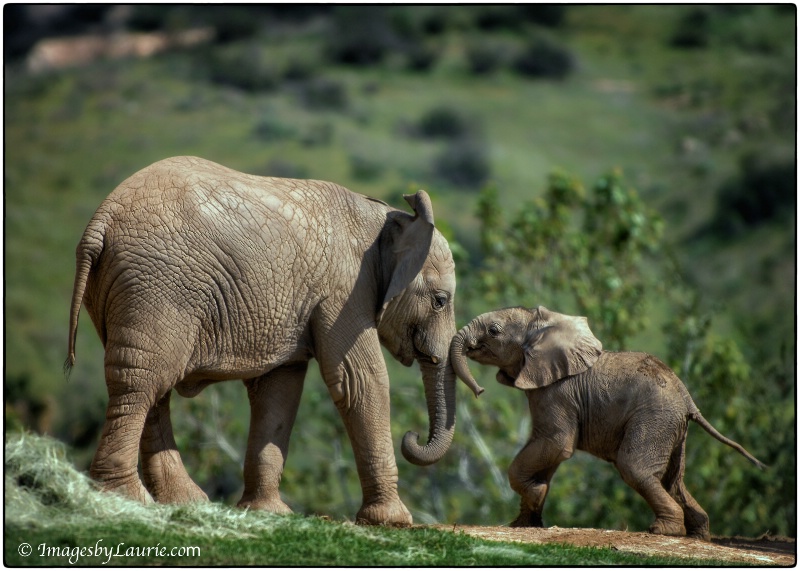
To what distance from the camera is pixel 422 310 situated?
10438mm

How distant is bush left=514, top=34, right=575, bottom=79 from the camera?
57625mm

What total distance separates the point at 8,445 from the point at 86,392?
1125 inches

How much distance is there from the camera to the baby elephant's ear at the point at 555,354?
10.8m

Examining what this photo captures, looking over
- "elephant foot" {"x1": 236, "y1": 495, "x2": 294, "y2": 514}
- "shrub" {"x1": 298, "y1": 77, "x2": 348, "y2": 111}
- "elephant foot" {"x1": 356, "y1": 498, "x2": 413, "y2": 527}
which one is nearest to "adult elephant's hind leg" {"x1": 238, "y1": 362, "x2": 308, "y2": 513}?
"elephant foot" {"x1": 236, "y1": 495, "x2": 294, "y2": 514}

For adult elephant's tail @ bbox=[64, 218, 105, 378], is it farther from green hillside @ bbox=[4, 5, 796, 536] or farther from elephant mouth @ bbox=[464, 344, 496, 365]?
green hillside @ bbox=[4, 5, 796, 536]

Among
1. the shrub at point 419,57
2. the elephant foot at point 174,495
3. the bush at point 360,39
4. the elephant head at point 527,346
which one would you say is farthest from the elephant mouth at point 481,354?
the bush at point 360,39

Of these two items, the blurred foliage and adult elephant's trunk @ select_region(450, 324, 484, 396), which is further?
the blurred foliage

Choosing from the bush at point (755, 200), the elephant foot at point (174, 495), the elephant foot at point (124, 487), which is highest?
the bush at point (755, 200)

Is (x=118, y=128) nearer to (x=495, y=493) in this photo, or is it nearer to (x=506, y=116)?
(x=506, y=116)

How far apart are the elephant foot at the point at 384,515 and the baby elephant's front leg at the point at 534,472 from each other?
3.79 feet

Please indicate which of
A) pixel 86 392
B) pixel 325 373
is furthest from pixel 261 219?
pixel 86 392

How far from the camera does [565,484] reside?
1761cm

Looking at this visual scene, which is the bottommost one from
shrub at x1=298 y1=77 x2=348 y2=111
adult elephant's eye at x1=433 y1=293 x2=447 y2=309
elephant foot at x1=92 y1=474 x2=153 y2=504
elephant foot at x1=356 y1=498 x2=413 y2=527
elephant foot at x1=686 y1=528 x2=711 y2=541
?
elephant foot at x1=686 y1=528 x2=711 y2=541

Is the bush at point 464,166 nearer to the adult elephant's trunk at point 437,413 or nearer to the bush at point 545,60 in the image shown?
the bush at point 545,60
